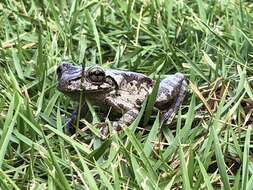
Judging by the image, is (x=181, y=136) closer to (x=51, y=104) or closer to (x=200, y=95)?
(x=200, y=95)

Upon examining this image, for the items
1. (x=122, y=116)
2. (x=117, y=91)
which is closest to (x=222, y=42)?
(x=117, y=91)

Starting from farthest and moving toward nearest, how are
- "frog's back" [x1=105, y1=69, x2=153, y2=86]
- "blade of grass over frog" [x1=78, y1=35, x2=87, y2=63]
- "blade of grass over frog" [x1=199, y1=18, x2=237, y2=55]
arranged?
"blade of grass over frog" [x1=78, y1=35, x2=87, y2=63] → "blade of grass over frog" [x1=199, y1=18, x2=237, y2=55] → "frog's back" [x1=105, y1=69, x2=153, y2=86]

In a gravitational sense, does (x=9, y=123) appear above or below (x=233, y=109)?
above

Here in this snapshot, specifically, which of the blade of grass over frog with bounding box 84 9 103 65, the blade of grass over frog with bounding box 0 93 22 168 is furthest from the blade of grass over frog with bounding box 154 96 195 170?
the blade of grass over frog with bounding box 84 9 103 65

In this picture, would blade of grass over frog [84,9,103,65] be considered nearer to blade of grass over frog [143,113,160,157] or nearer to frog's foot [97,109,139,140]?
frog's foot [97,109,139,140]

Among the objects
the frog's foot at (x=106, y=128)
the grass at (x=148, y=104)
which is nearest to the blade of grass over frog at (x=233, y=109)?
the grass at (x=148, y=104)

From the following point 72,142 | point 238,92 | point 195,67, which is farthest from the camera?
point 195,67

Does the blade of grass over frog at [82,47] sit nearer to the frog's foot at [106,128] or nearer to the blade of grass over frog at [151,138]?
the frog's foot at [106,128]
